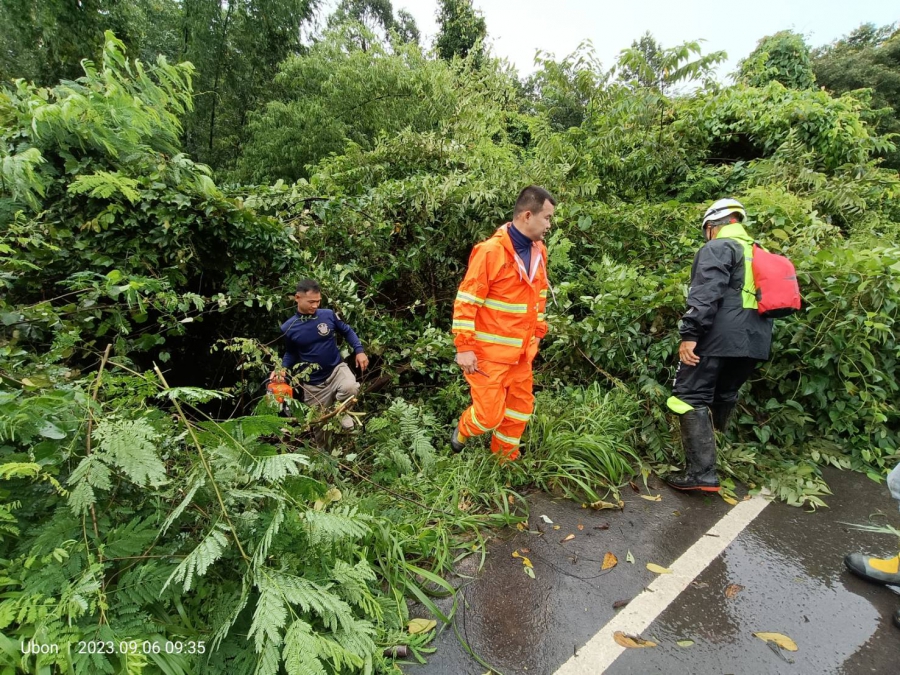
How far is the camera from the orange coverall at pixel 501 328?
288cm

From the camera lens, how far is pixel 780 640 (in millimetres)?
1903

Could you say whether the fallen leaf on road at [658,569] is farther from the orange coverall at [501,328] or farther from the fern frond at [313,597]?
the fern frond at [313,597]

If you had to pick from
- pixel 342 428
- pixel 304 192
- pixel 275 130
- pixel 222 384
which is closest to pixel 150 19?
pixel 275 130

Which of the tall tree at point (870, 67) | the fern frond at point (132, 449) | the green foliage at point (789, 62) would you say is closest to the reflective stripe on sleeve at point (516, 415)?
the fern frond at point (132, 449)

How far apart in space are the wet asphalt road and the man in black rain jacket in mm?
364

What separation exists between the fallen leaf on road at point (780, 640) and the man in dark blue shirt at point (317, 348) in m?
3.27

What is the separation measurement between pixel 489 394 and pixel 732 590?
5.61ft

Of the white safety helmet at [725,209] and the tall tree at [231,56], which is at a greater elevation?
the tall tree at [231,56]

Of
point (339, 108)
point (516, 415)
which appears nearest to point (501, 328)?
point (516, 415)

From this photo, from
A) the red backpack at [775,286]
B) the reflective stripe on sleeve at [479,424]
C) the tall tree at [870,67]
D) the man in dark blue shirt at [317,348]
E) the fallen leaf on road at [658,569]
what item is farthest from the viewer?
the tall tree at [870,67]

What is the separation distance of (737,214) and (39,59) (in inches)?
691

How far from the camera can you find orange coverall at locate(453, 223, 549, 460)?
2.88m

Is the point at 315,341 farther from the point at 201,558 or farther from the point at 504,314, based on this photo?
the point at 201,558

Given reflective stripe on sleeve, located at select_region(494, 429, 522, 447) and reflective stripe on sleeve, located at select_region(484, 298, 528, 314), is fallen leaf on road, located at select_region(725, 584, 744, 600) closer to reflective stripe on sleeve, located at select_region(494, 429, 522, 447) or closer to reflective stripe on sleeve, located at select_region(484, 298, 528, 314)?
reflective stripe on sleeve, located at select_region(494, 429, 522, 447)
